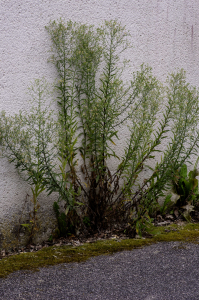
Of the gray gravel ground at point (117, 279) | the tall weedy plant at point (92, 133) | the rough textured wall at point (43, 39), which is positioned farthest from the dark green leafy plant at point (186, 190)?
the rough textured wall at point (43, 39)

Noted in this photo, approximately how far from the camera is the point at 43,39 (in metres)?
3.16

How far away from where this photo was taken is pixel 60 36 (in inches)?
122

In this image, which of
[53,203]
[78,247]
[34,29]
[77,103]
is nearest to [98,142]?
[77,103]

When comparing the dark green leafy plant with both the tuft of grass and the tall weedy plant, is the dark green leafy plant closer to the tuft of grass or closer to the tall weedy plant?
the tuft of grass

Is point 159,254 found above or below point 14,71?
below

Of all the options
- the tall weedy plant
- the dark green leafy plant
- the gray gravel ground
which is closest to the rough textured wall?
the tall weedy plant

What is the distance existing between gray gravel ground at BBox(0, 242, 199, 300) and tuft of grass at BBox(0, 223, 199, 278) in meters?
0.10

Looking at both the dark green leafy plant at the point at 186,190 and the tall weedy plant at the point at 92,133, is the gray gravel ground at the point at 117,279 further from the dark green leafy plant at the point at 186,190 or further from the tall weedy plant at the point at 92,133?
the dark green leafy plant at the point at 186,190

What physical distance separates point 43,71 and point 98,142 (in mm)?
1034

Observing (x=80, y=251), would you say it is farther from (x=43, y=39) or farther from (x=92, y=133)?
(x=43, y=39)

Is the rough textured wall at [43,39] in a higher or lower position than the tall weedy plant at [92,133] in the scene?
higher

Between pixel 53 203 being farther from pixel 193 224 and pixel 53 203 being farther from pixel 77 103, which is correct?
pixel 193 224

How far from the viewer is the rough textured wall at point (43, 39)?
3014 mm

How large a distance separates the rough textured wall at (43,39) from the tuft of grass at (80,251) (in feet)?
1.77
